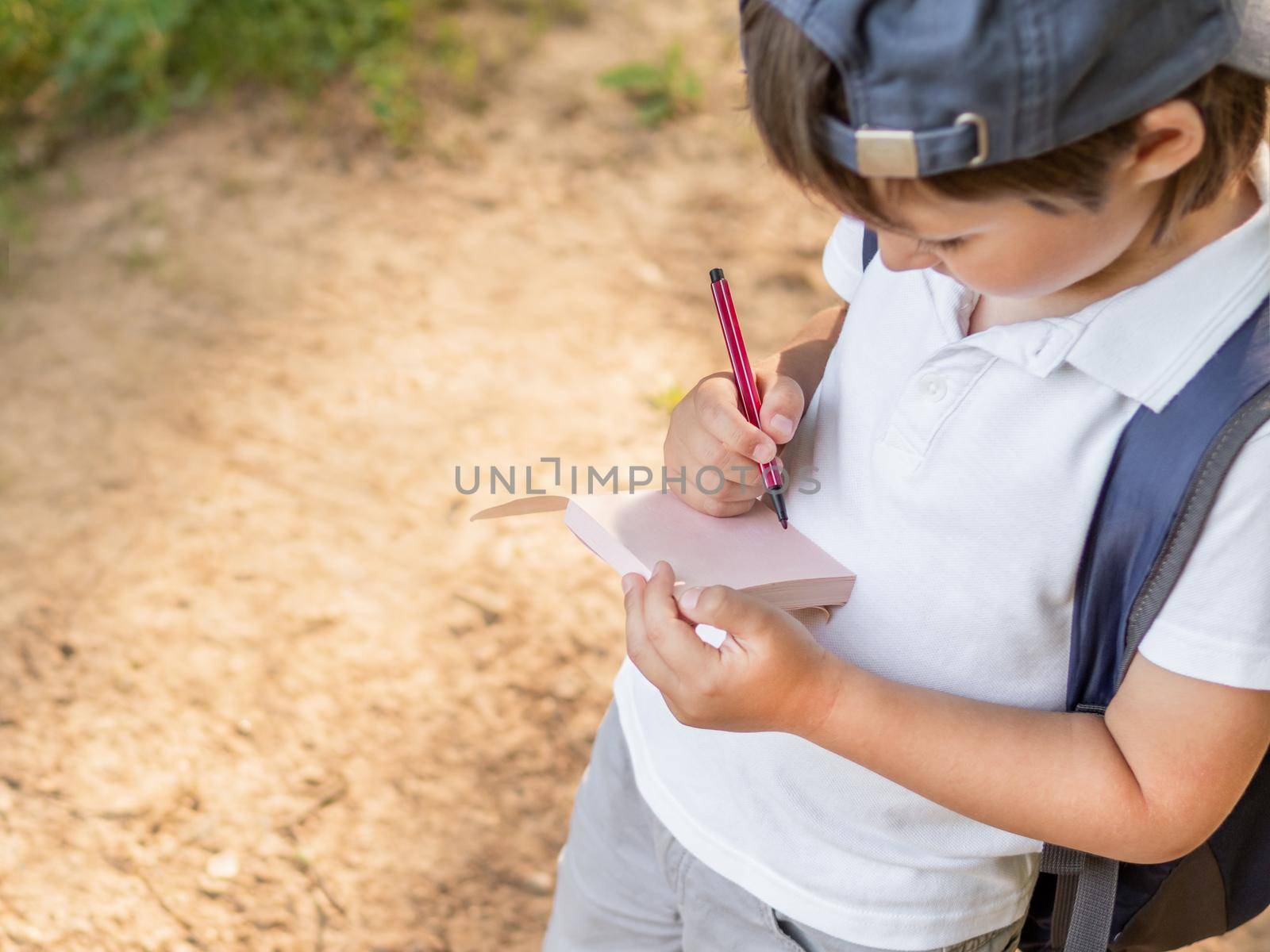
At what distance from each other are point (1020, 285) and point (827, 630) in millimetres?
294

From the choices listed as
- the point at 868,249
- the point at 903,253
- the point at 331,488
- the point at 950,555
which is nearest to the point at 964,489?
the point at 950,555

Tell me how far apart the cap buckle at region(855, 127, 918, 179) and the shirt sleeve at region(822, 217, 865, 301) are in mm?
324

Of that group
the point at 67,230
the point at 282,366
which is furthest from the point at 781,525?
the point at 67,230

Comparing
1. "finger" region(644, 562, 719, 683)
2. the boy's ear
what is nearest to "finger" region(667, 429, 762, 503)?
"finger" region(644, 562, 719, 683)

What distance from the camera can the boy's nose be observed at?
0.73m

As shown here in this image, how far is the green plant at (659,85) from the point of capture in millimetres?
3043

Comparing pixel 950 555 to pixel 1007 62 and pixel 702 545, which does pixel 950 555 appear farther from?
pixel 1007 62

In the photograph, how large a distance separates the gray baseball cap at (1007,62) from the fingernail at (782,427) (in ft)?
0.93

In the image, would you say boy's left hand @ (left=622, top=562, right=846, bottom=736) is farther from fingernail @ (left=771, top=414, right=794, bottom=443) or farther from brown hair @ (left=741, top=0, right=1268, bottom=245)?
brown hair @ (left=741, top=0, right=1268, bottom=245)

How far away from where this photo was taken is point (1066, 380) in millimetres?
742

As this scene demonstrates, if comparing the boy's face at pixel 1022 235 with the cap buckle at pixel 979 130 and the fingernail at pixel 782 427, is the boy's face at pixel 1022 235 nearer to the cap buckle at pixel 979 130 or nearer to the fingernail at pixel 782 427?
Answer: the cap buckle at pixel 979 130

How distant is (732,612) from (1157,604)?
251mm

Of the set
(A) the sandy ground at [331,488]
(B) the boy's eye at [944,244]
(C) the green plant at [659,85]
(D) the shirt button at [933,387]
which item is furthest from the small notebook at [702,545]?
(C) the green plant at [659,85]

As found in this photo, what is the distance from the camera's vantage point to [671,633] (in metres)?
0.80
